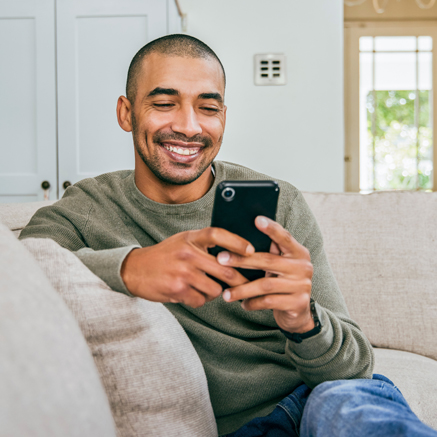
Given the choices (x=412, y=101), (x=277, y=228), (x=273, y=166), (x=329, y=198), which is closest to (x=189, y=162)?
(x=277, y=228)

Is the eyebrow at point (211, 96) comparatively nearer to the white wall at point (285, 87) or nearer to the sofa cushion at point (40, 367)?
the sofa cushion at point (40, 367)

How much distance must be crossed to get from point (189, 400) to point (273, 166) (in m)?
2.24

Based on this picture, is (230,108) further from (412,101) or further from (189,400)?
(189,400)

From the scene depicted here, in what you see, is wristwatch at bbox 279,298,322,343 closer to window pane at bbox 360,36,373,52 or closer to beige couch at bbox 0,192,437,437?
beige couch at bbox 0,192,437,437

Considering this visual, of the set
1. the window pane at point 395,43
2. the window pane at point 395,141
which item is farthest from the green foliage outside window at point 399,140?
the window pane at point 395,43

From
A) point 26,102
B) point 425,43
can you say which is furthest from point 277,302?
point 425,43

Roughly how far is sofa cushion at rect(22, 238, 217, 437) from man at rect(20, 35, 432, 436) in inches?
1.6

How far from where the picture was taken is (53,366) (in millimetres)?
388

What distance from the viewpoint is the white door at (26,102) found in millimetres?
2436

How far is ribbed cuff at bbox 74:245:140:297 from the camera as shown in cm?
64

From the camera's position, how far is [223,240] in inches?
22.2

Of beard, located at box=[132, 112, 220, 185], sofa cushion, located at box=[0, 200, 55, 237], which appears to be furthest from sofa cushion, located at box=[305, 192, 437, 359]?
sofa cushion, located at box=[0, 200, 55, 237]

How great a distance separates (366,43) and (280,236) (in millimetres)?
3762

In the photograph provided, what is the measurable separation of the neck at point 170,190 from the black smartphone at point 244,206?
17.4 inches
